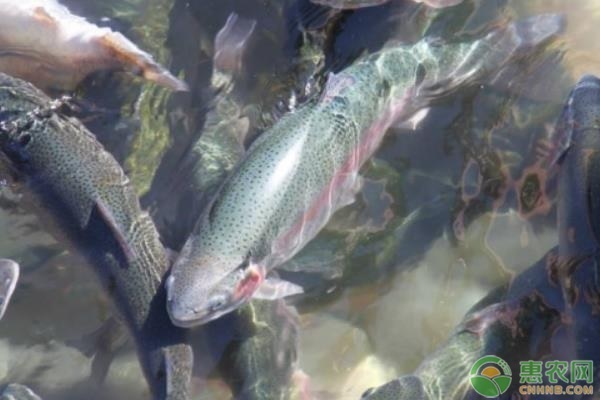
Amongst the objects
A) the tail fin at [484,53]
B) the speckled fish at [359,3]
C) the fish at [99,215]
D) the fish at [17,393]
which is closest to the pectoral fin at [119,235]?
the fish at [99,215]

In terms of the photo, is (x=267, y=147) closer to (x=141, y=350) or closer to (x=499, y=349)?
(x=141, y=350)

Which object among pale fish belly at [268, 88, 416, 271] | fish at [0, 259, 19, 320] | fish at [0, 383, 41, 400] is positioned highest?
pale fish belly at [268, 88, 416, 271]

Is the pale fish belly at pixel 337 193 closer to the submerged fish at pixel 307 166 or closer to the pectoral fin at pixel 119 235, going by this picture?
the submerged fish at pixel 307 166

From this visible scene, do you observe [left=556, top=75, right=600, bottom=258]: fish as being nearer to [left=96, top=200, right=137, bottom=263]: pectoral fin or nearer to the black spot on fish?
[left=96, top=200, right=137, bottom=263]: pectoral fin

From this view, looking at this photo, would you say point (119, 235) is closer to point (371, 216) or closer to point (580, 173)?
point (371, 216)

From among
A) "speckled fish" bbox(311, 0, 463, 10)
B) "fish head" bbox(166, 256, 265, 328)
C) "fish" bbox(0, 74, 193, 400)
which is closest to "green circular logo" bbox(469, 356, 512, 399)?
"fish head" bbox(166, 256, 265, 328)

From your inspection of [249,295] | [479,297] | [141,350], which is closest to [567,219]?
[479,297]

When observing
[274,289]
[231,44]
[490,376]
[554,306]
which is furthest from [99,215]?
[554,306]
